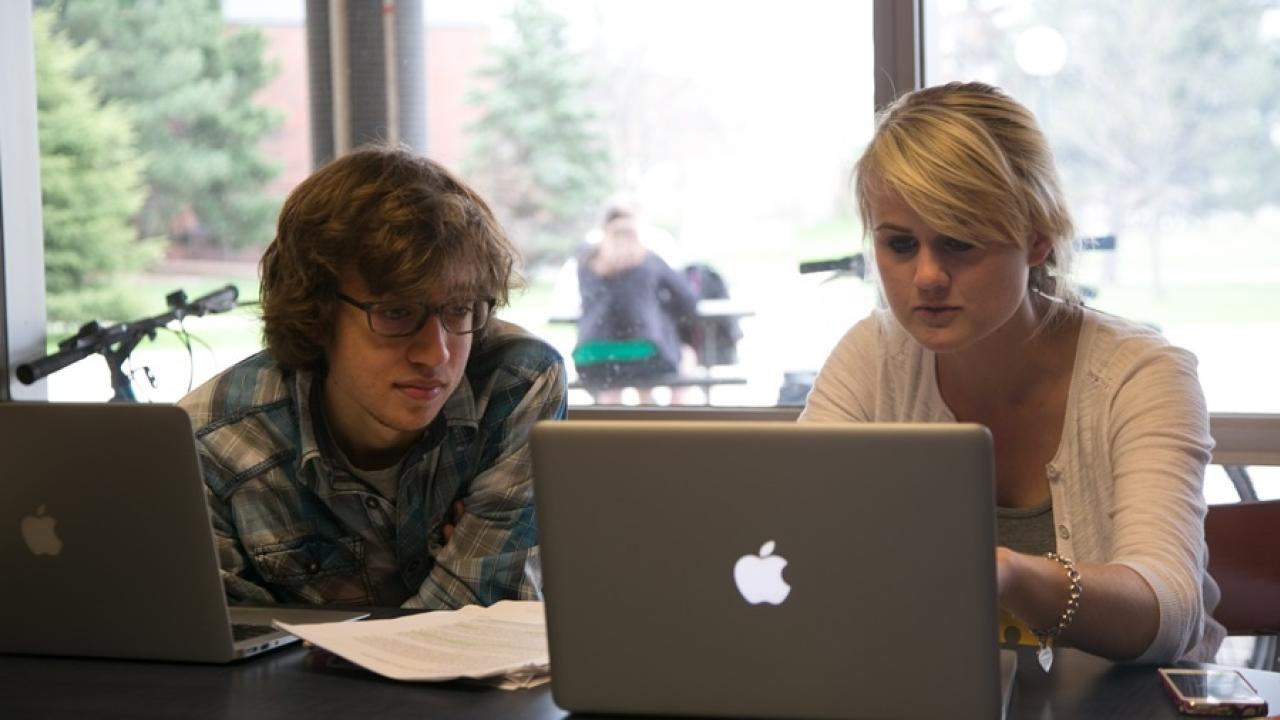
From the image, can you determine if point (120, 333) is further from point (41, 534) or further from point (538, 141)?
point (41, 534)

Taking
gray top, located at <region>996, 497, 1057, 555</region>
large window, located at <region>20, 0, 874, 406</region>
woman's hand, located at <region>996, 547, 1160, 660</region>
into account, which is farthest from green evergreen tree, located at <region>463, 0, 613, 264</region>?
woman's hand, located at <region>996, 547, 1160, 660</region>

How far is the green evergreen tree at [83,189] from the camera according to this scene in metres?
3.98

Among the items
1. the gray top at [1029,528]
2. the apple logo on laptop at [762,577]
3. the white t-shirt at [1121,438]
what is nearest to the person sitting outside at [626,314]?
the white t-shirt at [1121,438]

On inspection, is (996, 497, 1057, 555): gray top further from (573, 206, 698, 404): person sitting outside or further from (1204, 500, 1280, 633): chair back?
(573, 206, 698, 404): person sitting outside

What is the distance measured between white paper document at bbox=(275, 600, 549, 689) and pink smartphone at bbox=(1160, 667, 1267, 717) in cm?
60

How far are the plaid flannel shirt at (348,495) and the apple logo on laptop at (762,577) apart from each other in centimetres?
74

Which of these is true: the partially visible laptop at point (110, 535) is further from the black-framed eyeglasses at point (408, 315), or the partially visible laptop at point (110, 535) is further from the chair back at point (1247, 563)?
the chair back at point (1247, 563)

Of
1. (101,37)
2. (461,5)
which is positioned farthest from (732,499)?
(101,37)

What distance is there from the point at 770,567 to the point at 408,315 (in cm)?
89

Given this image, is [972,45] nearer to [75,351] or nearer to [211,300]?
[211,300]

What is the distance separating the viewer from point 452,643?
155cm

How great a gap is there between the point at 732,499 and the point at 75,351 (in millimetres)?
2743

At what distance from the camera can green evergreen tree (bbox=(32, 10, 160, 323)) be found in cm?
398

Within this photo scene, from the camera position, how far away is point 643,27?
345cm
